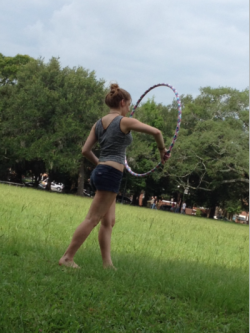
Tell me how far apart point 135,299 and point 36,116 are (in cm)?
381

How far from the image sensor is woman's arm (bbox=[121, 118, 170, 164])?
148 inches

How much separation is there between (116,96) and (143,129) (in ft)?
2.03

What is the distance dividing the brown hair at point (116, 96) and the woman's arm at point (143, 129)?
290 mm

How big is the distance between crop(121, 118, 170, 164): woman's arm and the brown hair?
0.95 feet

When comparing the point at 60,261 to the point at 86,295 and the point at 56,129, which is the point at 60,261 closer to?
the point at 86,295

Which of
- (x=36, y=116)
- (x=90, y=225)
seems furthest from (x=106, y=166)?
(x=36, y=116)

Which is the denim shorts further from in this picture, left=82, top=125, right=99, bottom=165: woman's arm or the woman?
left=82, top=125, right=99, bottom=165: woman's arm

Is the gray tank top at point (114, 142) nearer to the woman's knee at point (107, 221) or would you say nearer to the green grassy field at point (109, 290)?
the woman's knee at point (107, 221)

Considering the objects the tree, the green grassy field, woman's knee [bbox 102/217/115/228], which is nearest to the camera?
the green grassy field

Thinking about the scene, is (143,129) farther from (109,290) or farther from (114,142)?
(109,290)

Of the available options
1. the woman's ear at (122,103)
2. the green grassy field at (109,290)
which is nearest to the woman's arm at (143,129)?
the woman's ear at (122,103)

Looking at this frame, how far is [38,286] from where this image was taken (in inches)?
133

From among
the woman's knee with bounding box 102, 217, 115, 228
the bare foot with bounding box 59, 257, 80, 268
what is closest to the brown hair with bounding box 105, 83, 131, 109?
the woman's knee with bounding box 102, 217, 115, 228

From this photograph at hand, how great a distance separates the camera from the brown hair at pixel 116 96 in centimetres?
419
